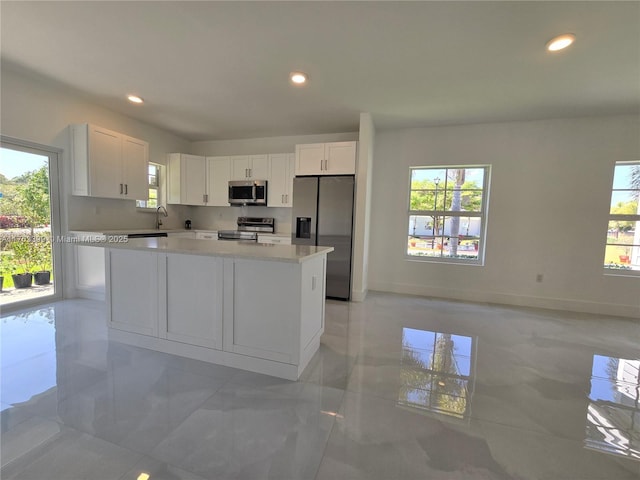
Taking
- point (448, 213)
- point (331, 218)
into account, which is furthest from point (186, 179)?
point (448, 213)

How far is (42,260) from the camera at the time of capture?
3.46 meters

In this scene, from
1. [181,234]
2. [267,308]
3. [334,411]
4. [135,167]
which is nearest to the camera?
[334,411]

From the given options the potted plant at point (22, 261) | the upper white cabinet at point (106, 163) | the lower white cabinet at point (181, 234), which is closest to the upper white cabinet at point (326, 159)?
the lower white cabinet at point (181, 234)

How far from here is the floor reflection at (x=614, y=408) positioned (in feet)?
4.82

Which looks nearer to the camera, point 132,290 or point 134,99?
point 132,290

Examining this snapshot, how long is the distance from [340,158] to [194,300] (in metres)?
2.87

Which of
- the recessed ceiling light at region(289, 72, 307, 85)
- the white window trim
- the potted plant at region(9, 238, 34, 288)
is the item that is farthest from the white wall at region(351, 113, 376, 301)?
the potted plant at region(9, 238, 34, 288)

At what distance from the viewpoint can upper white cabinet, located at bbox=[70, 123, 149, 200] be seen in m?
3.46

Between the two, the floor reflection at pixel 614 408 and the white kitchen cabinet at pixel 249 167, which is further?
the white kitchen cabinet at pixel 249 167

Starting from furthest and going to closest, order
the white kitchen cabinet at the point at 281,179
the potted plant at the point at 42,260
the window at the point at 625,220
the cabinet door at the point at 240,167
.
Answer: the cabinet door at the point at 240,167
the white kitchen cabinet at the point at 281,179
the window at the point at 625,220
the potted plant at the point at 42,260

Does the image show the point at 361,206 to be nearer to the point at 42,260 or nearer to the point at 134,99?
the point at 134,99

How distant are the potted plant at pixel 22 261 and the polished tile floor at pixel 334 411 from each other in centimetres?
95

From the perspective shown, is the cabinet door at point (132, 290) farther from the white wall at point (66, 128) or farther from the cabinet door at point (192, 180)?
the cabinet door at point (192, 180)

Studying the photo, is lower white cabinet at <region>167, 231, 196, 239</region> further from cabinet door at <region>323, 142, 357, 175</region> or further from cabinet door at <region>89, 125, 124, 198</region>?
cabinet door at <region>323, 142, 357, 175</region>
